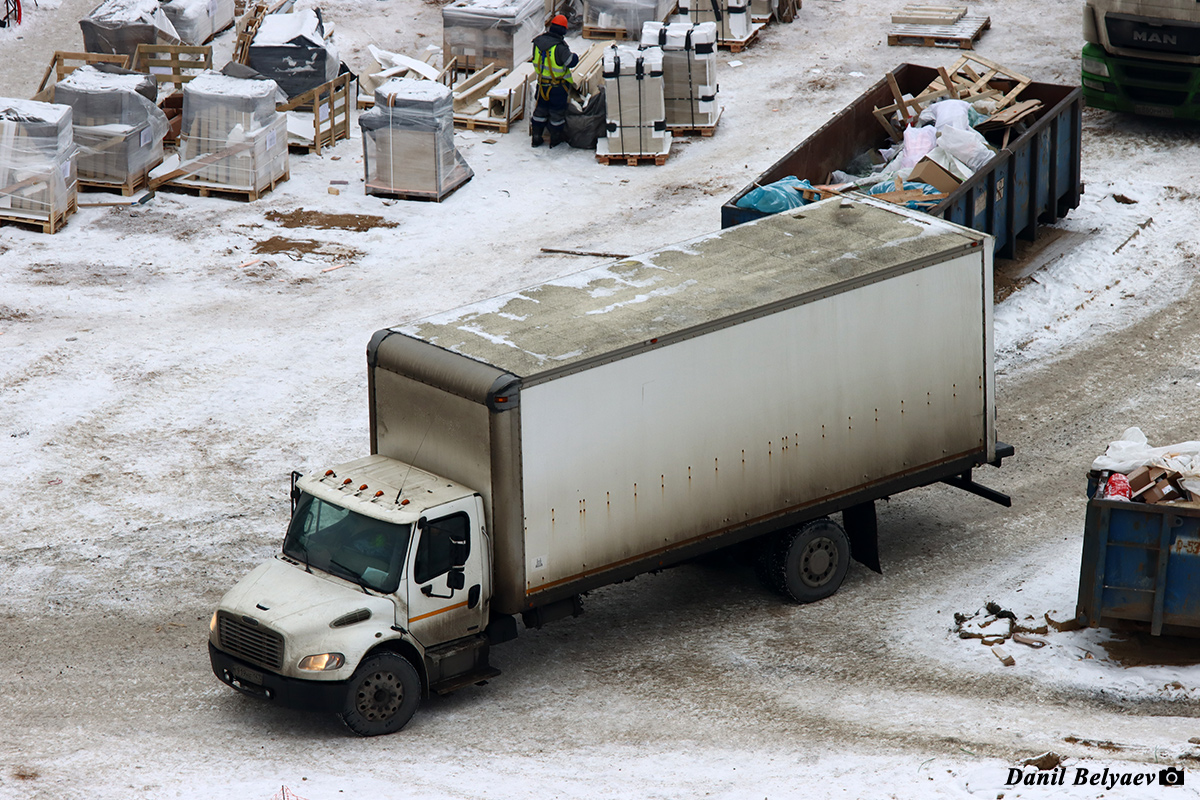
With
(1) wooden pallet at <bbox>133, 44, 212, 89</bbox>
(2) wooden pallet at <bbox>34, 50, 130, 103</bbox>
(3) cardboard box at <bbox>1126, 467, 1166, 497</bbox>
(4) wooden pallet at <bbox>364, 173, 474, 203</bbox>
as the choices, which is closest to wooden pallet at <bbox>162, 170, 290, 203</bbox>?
(4) wooden pallet at <bbox>364, 173, 474, 203</bbox>

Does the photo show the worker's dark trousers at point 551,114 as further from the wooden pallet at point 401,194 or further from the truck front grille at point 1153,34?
the truck front grille at point 1153,34

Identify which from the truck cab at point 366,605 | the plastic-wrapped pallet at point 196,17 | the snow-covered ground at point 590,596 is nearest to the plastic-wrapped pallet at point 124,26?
the plastic-wrapped pallet at point 196,17

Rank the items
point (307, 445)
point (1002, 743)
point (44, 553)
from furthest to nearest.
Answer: point (307, 445), point (44, 553), point (1002, 743)

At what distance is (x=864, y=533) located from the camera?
505 inches

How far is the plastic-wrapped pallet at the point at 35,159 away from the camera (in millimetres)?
19938

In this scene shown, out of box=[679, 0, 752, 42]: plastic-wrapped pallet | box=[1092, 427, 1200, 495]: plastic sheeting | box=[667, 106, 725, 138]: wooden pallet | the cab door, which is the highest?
box=[679, 0, 752, 42]: plastic-wrapped pallet

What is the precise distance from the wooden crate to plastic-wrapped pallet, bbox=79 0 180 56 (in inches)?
123

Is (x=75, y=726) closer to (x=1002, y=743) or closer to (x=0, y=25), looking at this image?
(x=1002, y=743)

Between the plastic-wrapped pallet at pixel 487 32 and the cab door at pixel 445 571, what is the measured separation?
55.5 ft

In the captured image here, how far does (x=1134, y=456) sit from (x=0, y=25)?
23774 millimetres

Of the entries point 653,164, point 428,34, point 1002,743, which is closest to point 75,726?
point 1002,743

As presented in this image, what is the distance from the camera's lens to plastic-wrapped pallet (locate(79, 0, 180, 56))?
2494 cm

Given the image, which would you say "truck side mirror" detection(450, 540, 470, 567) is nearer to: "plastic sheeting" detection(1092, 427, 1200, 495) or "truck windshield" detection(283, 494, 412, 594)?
"truck windshield" detection(283, 494, 412, 594)

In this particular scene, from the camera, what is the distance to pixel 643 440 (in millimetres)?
10945
